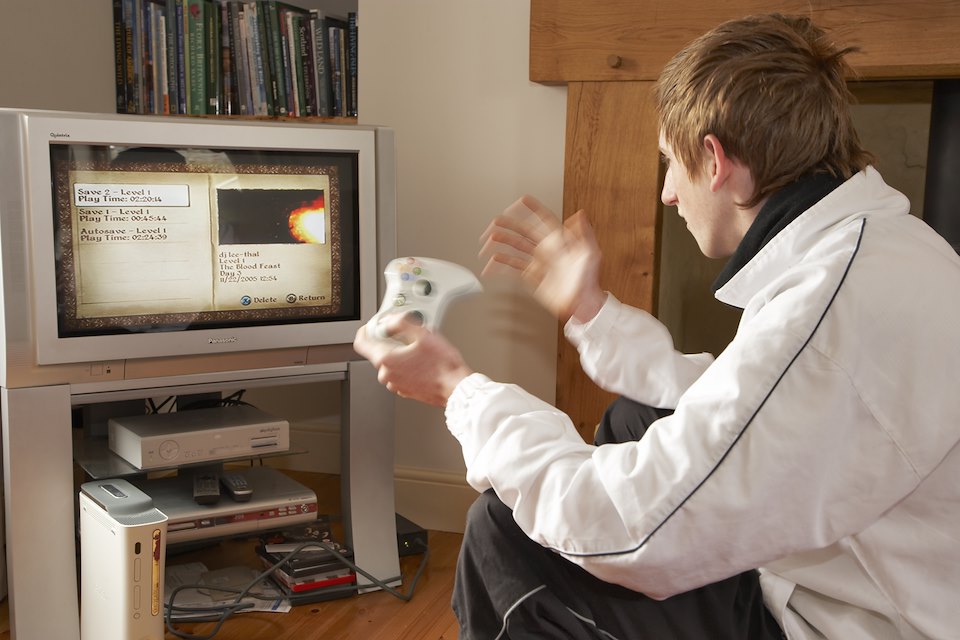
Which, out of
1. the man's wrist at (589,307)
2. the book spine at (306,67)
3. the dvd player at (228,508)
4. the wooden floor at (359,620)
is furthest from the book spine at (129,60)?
the man's wrist at (589,307)

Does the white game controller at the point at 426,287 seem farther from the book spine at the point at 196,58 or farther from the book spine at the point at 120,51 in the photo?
the book spine at the point at 120,51

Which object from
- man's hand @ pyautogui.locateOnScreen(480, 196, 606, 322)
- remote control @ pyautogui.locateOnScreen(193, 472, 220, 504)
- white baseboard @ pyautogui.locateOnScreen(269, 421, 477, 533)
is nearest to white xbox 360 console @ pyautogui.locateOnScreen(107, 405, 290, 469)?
remote control @ pyautogui.locateOnScreen(193, 472, 220, 504)

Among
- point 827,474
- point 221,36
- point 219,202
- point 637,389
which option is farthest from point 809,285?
point 221,36

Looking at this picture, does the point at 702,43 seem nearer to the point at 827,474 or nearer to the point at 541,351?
the point at 827,474

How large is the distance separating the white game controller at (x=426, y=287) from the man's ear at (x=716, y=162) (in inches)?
23.1

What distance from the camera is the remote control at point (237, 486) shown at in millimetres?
2002

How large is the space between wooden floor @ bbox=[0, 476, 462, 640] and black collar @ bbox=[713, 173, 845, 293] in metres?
1.15

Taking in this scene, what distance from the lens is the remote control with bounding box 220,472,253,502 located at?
6.57ft

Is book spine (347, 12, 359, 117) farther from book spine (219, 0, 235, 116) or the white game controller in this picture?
the white game controller

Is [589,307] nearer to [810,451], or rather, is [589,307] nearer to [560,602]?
[560,602]

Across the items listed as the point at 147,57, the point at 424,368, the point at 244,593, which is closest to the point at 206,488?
the point at 244,593

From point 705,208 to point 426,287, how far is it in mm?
588

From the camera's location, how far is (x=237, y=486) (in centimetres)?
202

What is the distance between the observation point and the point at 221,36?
8.95 ft
